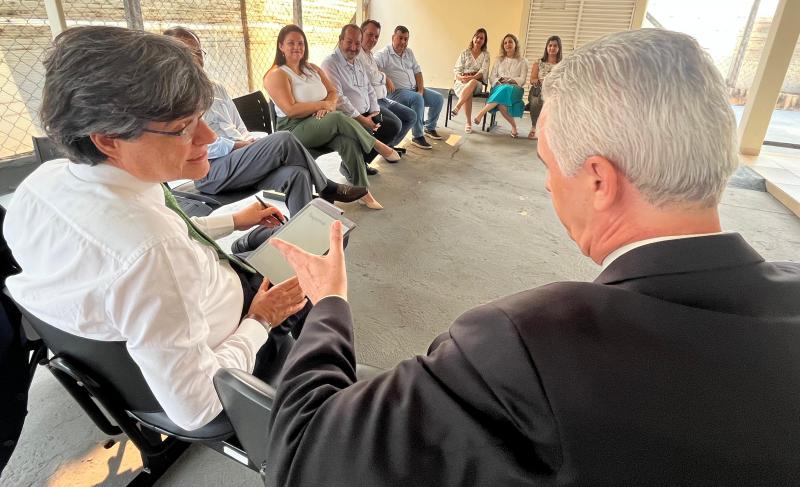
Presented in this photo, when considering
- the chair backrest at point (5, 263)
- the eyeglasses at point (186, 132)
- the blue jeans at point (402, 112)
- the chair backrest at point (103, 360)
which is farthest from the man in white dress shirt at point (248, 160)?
the blue jeans at point (402, 112)

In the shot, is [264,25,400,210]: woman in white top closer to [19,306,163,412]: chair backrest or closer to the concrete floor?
the concrete floor

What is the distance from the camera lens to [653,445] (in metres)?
0.45

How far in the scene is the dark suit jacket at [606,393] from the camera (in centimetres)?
45

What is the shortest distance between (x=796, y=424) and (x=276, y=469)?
0.59 m

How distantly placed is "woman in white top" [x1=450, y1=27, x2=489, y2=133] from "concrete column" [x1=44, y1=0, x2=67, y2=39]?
4382mm

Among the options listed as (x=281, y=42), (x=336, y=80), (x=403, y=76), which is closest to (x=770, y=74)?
(x=403, y=76)

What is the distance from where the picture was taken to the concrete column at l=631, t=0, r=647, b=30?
22.0 ft

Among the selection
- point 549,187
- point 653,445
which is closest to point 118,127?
point 549,187

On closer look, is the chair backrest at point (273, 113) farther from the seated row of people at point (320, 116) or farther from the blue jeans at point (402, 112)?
the blue jeans at point (402, 112)

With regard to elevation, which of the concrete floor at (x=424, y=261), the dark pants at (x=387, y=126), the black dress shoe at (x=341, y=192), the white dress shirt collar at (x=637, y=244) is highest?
the white dress shirt collar at (x=637, y=244)

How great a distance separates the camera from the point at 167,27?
3.35m

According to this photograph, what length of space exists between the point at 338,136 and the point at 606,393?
10.2ft

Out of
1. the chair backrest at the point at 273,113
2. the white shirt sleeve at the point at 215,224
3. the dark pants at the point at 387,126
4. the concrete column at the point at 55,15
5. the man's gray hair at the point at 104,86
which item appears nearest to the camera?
the man's gray hair at the point at 104,86

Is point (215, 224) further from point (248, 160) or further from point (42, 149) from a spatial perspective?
point (248, 160)
